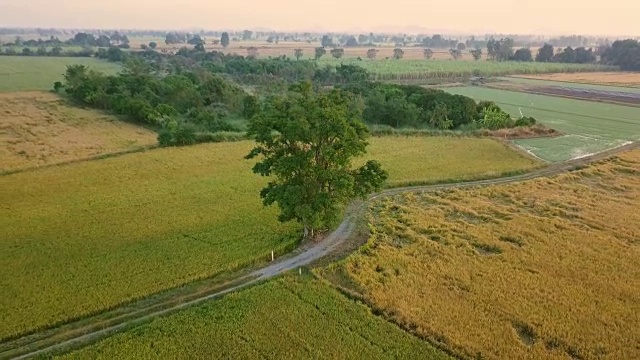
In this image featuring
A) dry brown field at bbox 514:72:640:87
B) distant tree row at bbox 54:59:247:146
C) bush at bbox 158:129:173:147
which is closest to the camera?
bush at bbox 158:129:173:147

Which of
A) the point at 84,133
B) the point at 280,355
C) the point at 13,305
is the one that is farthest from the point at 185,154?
the point at 280,355

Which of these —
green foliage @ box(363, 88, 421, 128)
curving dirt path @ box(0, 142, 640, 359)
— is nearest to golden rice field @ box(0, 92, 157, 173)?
green foliage @ box(363, 88, 421, 128)

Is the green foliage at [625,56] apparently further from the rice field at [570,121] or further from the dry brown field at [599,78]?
the rice field at [570,121]

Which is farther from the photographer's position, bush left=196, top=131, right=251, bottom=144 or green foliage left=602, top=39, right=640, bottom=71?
green foliage left=602, top=39, right=640, bottom=71

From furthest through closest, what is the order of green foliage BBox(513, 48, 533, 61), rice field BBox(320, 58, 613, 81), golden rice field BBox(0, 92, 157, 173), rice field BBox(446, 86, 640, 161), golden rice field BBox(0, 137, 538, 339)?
green foliage BBox(513, 48, 533, 61) < rice field BBox(320, 58, 613, 81) < rice field BBox(446, 86, 640, 161) < golden rice field BBox(0, 92, 157, 173) < golden rice field BBox(0, 137, 538, 339)

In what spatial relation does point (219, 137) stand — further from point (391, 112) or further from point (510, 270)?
point (510, 270)

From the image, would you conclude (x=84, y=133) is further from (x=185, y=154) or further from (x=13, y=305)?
(x=13, y=305)

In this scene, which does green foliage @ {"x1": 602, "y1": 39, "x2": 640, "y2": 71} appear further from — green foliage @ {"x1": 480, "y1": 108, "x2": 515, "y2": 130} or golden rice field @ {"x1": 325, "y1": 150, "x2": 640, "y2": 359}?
golden rice field @ {"x1": 325, "y1": 150, "x2": 640, "y2": 359}
